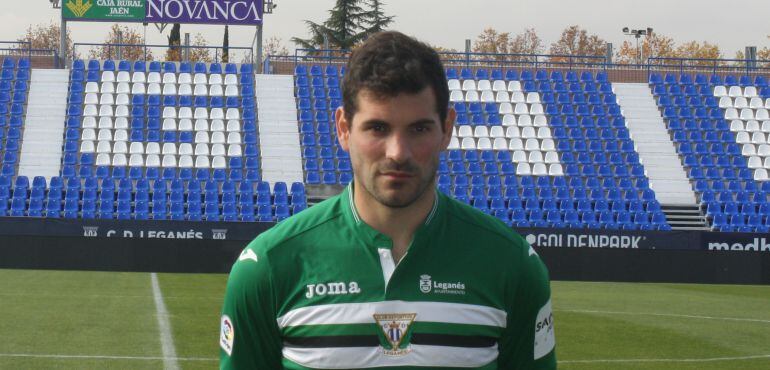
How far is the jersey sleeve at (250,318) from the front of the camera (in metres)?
3.01

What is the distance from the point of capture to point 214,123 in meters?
35.3

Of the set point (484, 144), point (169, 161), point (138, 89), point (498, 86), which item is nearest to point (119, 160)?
point (169, 161)

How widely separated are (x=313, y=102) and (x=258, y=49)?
11.3ft

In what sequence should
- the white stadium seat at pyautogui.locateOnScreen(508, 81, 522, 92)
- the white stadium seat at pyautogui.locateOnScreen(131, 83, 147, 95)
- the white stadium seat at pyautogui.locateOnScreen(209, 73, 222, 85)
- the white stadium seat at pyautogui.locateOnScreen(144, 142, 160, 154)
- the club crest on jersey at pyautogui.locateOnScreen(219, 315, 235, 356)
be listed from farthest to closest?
the white stadium seat at pyautogui.locateOnScreen(508, 81, 522, 92) → the white stadium seat at pyautogui.locateOnScreen(209, 73, 222, 85) → the white stadium seat at pyautogui.locateOnScreen(131, 83, 147, 95) → the white stadium seat at pyautogui.locateOnScreen(144, 142, 160, 154) → the club crest on jersey at pyautogui.locateOnScreen(219, 315, 235, 356)

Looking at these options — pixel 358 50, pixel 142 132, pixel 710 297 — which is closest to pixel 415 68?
pixel 358 50

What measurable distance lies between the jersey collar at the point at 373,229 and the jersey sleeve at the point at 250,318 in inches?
10.0

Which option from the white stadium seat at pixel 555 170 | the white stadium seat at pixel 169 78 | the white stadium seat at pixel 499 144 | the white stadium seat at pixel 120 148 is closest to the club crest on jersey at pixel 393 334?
the white stadium seat at pixel 120 148

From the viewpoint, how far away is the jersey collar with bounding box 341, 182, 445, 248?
304 centimetres

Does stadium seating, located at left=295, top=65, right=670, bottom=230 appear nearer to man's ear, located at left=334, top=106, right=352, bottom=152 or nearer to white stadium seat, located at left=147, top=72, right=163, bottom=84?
white stadium seat, located at left=147, top=72, right=163, bottom=84

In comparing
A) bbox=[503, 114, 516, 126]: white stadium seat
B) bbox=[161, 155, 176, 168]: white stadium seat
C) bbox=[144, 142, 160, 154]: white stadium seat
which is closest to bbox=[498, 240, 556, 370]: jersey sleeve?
bbox=[161, 155, 176, 168]: white stadium seat

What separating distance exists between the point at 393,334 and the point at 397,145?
1.59 feet

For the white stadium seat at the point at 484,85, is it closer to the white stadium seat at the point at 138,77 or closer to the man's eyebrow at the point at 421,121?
the white stadium seat at the point at 138,77

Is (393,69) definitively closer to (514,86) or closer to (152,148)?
(152,148)

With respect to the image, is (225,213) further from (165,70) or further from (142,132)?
(165,70)
